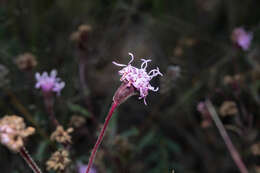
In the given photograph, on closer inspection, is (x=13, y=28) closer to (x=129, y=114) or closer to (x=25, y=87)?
(x=25, y=87)

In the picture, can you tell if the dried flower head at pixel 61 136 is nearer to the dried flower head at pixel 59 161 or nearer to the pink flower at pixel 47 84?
the dried flower head at pixel 59 161

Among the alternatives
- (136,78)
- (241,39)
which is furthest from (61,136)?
(241,39)

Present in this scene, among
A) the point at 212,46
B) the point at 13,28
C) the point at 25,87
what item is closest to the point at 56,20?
the point at 13,28

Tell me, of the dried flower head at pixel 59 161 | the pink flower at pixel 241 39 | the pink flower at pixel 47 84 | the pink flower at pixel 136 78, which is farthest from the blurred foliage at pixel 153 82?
the pink flower at pixel 136 78

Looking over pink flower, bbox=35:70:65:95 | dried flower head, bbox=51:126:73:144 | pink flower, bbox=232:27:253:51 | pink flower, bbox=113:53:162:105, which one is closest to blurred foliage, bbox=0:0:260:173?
pink flower, bbox=232:27:253:51

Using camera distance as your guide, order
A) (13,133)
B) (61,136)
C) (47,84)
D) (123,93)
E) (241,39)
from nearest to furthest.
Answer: (13,133) < (123,93) < (61,136) < (47,84) < (241,39)

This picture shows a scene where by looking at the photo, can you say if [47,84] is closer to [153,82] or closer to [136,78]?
[136,78]
